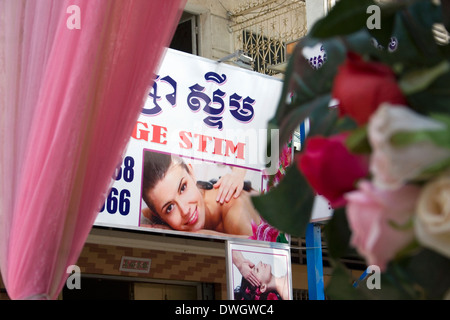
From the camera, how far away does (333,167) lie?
2.11 ft

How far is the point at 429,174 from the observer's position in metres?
0.56

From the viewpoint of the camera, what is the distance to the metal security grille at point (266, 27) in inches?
344

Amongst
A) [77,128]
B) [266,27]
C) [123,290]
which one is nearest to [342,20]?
[77,128]

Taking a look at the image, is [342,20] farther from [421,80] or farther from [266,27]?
[266,27]

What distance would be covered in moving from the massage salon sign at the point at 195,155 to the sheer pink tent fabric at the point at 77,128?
338 centimetres

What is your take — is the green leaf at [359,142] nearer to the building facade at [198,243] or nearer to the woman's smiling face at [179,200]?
the woman's smiling face at [179,200]

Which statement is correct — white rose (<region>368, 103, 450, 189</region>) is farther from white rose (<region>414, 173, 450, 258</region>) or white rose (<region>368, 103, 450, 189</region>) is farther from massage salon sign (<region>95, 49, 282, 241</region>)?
massage salon sign (<region>95, 49, 282, 241</region>)

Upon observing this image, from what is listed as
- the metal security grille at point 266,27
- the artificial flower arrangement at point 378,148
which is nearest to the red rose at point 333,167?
the artificial flower arrangement at point 378,148

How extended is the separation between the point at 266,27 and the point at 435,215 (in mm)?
8620

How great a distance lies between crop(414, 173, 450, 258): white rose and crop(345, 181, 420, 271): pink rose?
0.02 meters
